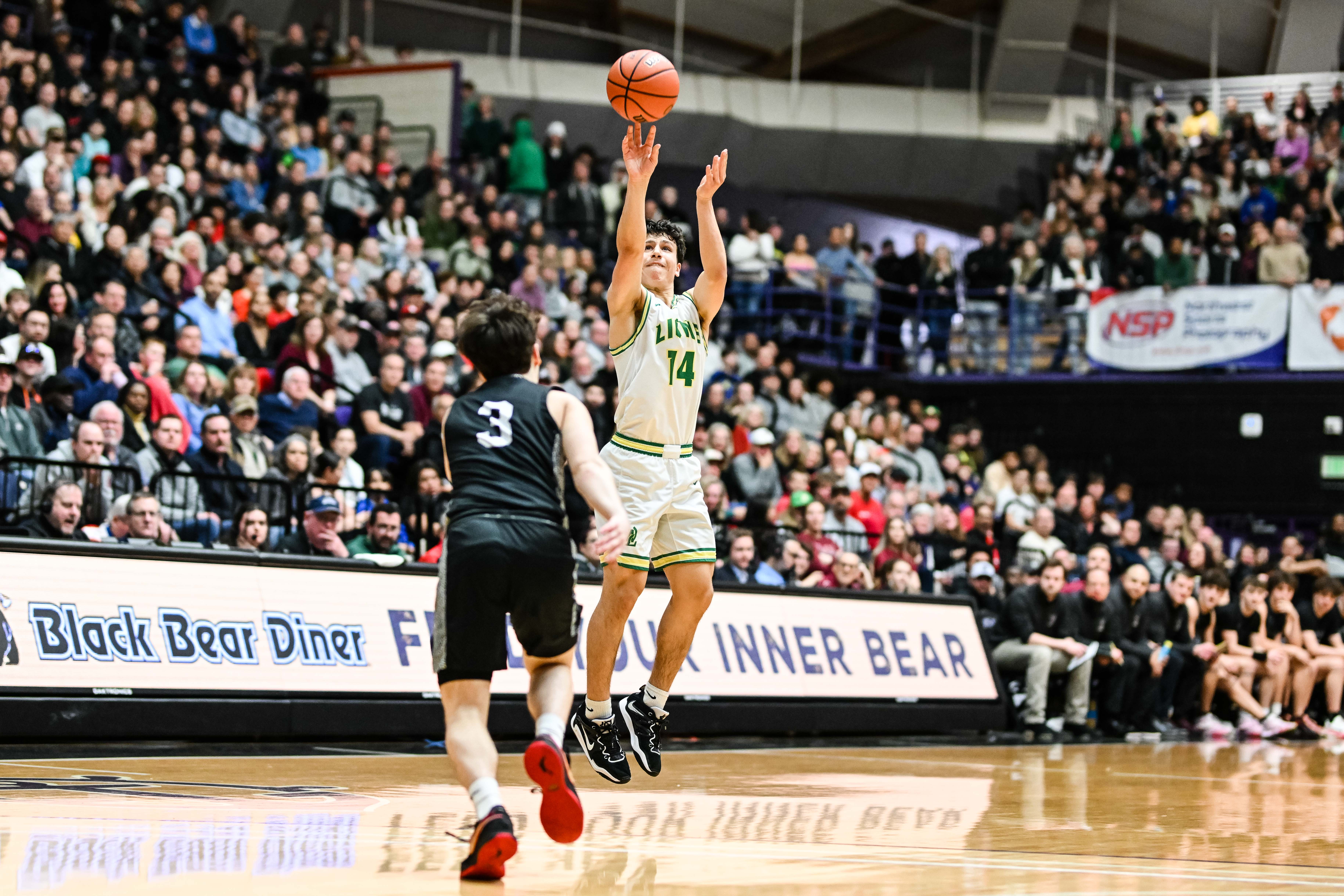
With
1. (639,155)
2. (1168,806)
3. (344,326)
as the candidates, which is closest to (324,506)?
(344,326)

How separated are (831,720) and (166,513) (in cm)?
516

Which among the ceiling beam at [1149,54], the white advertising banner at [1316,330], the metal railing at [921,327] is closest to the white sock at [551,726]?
the metal railing at [921,327]

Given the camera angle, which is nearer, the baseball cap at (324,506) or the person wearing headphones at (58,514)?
the person wearing headphones at (58,514)

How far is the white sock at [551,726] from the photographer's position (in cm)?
518

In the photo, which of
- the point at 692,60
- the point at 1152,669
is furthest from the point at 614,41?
the point at 1152,669

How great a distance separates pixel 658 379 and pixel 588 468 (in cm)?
224

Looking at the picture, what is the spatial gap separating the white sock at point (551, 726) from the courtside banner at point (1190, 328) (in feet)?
57.5

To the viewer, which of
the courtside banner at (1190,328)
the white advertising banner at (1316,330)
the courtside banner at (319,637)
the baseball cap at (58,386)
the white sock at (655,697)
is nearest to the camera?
the white sock at (655,697)

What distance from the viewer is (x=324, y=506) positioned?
36.9ft

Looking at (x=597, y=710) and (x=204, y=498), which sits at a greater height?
(x=204, y=498)

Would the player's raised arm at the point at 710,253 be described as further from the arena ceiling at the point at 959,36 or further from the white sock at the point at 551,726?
the arena ceiling at the point at 959,36

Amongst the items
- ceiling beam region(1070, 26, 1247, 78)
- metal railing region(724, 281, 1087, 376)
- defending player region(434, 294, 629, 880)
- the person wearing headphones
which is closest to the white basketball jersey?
defending player region(434, 294, 629, 880)

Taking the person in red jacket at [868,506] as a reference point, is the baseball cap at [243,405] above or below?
above

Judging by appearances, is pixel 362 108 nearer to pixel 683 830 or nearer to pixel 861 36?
pixel 861 36
